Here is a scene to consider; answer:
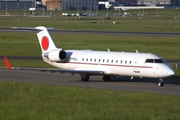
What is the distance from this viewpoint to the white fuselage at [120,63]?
118 feet

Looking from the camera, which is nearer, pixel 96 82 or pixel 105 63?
pixel 105 63

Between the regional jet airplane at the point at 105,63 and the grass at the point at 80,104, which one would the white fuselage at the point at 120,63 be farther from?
the grass at the point at 80,104

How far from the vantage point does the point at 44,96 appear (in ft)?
97.3

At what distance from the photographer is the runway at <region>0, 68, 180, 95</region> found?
114ft

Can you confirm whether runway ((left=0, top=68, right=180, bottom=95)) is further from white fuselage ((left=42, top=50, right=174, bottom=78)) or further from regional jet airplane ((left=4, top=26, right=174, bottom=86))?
white fuselage ((left=42, top=50, right=174, bottom=78))

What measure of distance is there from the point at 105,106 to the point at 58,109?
2379 mm

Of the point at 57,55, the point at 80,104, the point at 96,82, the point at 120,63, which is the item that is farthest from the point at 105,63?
the point at 80,104

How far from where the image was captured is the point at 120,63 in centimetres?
3762

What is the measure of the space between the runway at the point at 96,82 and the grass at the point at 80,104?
322 centimetres

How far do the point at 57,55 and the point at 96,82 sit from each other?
3.31m

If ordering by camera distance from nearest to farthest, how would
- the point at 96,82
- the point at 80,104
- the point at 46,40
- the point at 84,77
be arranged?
1. the point at 80,104
2. the point at 96,82
3. the point at 84,77
4. the point at 46,40

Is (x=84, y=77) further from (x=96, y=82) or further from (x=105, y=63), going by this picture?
(x=105, y=63)

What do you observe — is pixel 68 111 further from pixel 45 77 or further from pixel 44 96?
pixel 45 77

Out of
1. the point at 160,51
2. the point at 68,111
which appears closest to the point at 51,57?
the point at 68,111
